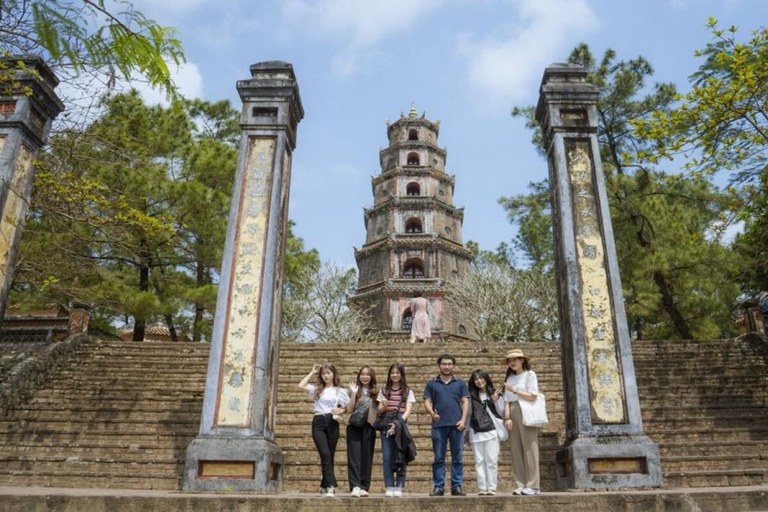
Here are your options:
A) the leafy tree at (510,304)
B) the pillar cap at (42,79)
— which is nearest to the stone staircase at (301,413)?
the pillar cap at (42,79)

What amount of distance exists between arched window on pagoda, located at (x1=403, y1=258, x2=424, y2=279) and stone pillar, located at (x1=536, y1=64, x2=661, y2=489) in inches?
854

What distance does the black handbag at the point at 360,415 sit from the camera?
16.4ft

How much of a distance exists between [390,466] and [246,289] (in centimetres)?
225

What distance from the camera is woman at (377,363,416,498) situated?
4.81 meters

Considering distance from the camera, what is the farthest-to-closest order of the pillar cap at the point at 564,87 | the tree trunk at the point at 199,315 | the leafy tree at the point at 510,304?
the leafy tree at the point at 510,304 < the tree trunk at the point at 199,315 < the pillar cap at the point at 564,87

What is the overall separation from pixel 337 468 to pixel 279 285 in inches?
83.7

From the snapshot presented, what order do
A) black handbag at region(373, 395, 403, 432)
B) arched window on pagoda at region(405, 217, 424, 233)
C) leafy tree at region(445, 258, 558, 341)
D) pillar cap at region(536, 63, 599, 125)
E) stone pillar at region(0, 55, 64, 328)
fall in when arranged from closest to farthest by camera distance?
black handbag at region(373, 395, 403, 432)
stone pillar at region(0, 55, 64, 328)
pillar cap at region(536, 63, 599, 125)
leafy tree at region(445, 258, 558, 341)
arched window on pagoda at region(405, 217, 424, 233)

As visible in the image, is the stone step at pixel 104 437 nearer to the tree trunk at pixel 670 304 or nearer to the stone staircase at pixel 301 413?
the stone staircase at pixel 301 413

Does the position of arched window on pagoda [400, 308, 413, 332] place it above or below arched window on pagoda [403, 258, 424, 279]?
below

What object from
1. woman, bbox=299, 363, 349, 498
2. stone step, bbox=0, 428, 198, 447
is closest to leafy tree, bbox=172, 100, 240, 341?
stone step, bbox=0, 428, 198, 447

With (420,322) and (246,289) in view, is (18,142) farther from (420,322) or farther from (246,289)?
(420,322)

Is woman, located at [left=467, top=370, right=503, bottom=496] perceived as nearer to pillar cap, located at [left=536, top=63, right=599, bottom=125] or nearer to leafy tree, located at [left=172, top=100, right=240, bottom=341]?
pillar cap, located at [left=536, top=63, right=599, bottom=125]

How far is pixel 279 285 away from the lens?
20.3 ft

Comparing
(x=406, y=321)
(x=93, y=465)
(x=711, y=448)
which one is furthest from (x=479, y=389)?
(x=406, y=321)
